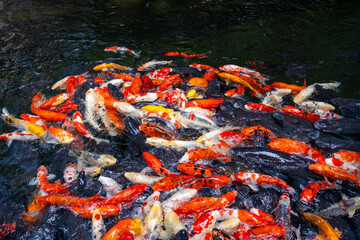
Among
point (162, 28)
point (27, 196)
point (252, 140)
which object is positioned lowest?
point (27, 196)

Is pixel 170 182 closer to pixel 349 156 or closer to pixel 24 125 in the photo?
pixel 349 156

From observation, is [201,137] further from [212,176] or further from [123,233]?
[123,233]

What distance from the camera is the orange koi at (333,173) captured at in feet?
11.8

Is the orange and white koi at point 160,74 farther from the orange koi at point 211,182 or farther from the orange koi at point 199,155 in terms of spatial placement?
the orange koi at point 211,182

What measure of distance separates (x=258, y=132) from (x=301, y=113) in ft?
4.17

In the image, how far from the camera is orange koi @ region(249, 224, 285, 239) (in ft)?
9.36

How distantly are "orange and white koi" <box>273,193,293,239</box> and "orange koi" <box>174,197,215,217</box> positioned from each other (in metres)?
0.83

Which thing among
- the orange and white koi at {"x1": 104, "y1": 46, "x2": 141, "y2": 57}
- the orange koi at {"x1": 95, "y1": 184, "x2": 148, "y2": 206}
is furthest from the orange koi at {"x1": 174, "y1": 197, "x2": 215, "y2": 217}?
the orange and white koi at {"x1": 104, "y1": 46, "x2": 141, "y2": 57}

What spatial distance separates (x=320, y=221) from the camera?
3.07 m

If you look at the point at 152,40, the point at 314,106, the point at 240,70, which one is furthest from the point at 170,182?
the point at 152,40

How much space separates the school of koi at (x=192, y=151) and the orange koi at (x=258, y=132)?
0.06 feet

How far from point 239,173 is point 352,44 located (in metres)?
7.58

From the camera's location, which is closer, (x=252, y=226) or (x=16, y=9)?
(x=252, y=226)

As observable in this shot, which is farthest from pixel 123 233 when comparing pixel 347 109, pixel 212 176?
pixel 347 109
